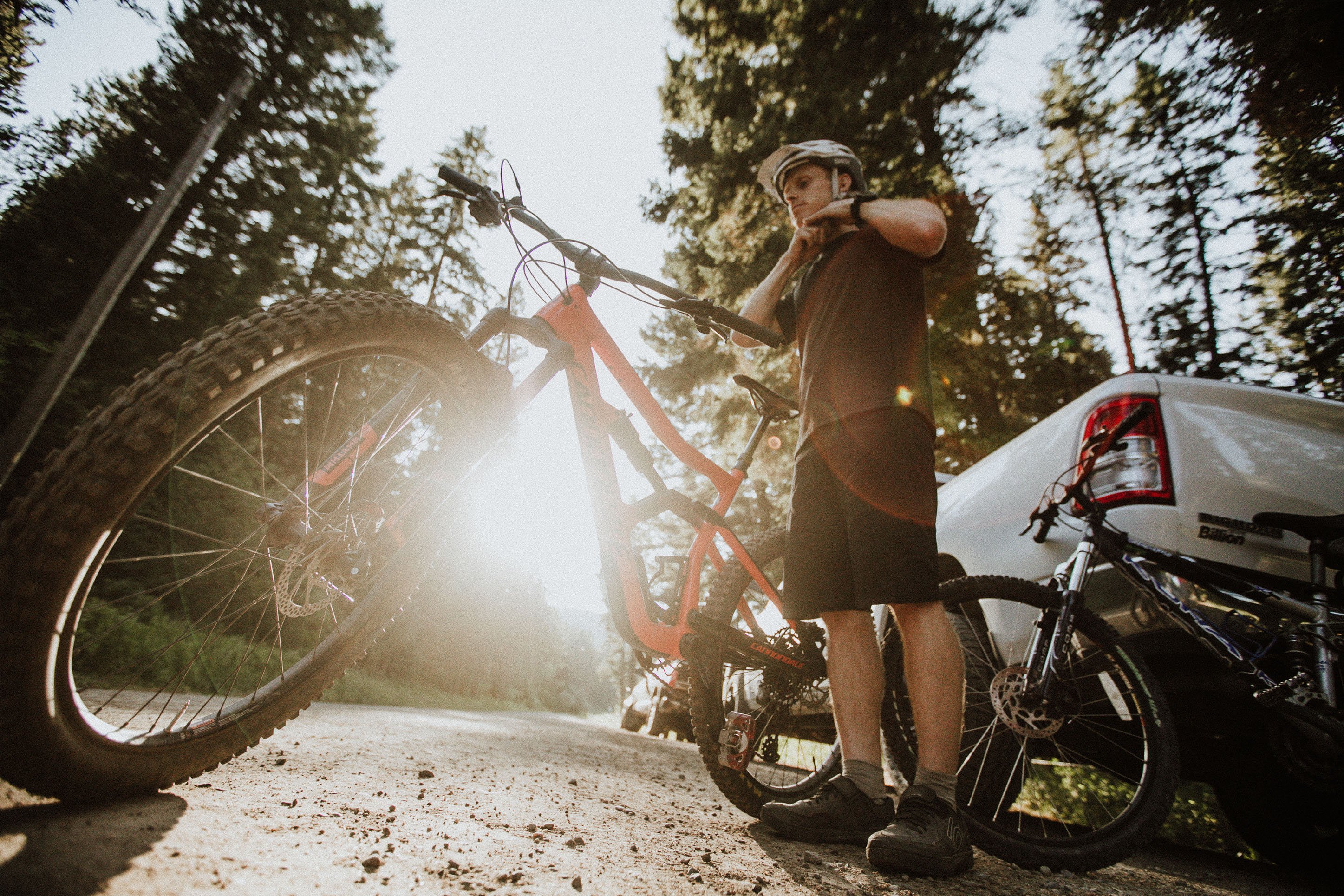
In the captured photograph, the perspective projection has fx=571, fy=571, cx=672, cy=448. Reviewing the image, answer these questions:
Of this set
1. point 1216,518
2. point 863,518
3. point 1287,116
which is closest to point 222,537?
point 863,518

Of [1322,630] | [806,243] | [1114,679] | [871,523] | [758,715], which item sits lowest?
[758,715]

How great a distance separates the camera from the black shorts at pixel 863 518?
5.49 feet

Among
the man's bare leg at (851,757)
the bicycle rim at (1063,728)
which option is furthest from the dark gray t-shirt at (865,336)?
the bicycle rim at (1063,728)

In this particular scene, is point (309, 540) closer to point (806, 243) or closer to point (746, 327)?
point (746, 327)

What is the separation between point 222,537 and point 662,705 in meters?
5.28

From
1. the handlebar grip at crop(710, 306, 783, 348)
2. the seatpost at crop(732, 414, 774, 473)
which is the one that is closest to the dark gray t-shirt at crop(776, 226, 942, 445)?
the handlebar grip at crop(710, 306, 783, 348)

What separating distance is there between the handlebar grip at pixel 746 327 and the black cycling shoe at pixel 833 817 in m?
1.54

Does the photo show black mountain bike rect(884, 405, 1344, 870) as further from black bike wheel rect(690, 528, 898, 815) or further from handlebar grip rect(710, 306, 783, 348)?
handlebar grip rect(710, 306, 783, 348)

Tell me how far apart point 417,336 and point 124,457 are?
673 mm

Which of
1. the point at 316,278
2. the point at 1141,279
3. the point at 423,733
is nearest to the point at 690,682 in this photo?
the point at 423,733

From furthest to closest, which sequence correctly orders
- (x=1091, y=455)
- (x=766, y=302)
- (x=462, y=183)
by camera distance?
1. (x=766, y=302)
2. (x=1091, y=455)
3. (x=462, y=183)

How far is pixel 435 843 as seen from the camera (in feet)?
3.86

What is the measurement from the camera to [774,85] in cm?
895

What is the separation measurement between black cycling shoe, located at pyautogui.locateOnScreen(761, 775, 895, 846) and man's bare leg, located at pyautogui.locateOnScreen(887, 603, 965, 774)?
0.73 ft
